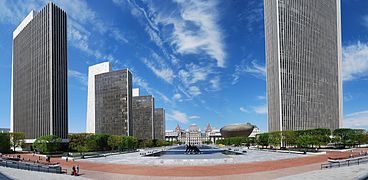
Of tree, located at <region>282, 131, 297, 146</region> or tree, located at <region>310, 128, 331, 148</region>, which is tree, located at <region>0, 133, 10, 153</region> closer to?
tree, located at <region>282, 131, 297, 146</region>

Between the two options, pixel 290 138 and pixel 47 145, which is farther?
pixel 290 138

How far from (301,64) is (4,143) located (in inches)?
5113

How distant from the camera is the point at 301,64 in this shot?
149125mm

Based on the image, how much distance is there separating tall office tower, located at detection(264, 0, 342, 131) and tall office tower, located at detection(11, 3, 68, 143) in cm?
9574

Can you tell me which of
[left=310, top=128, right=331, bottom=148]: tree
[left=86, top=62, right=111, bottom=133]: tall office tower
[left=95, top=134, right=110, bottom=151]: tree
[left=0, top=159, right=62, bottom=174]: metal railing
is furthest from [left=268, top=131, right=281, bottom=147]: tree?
[left=86, top=62, right=111, bottom=133]: tall office tower

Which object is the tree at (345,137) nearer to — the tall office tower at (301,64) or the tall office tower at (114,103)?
the tall office tower at (301,64)

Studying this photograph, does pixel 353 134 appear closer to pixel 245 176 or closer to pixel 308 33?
pixel 308 33

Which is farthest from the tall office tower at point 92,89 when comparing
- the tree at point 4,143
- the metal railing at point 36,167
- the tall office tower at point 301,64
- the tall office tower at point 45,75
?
the metal railing at point 36,167

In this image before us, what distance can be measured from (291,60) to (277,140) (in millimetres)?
58715

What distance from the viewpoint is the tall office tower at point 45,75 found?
4331 inches

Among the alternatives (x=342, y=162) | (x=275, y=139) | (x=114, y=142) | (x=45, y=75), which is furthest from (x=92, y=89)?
(x=342, y=162)

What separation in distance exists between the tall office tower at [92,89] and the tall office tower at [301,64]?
313 feet

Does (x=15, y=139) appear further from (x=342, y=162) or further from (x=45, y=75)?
(x=342, y=162)

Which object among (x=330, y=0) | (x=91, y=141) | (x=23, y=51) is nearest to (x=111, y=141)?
(x=91, y=141)
